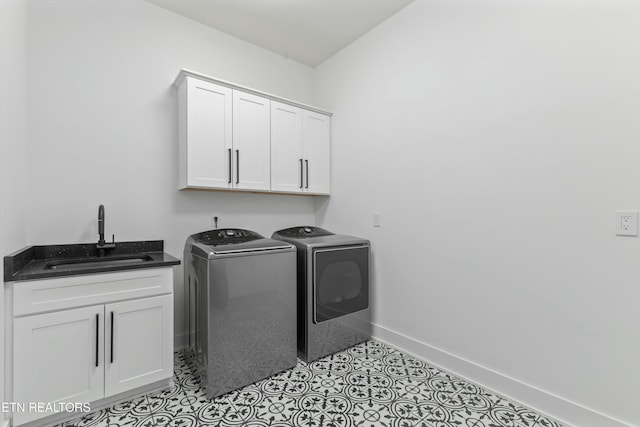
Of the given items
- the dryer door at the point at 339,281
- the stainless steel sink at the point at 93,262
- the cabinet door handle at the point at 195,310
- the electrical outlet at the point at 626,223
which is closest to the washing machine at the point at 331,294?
the dryer door at the point at 339,281

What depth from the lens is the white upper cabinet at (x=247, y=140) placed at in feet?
7.34

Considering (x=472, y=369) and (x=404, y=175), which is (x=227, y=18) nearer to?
(x=404, y=175)

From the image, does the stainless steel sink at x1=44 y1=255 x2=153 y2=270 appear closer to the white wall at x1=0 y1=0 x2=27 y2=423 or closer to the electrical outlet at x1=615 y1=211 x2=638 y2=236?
the white wall at x1=0 y1=0 x2=27 y2=423

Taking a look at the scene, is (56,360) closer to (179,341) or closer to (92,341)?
(92,341)

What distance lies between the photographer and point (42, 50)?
6.42 feet

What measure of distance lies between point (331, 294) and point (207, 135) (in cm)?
158

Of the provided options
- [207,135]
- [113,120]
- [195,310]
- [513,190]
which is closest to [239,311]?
[195,310]

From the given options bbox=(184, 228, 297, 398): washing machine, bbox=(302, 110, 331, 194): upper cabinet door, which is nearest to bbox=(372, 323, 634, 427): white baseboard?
bbox=(184, 228, 297, 398): washing machine

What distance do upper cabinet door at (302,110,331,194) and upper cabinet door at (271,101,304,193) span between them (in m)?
0.06

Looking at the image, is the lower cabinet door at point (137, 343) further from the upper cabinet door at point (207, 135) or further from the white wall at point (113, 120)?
the upper cabinet door at point (207, 135)

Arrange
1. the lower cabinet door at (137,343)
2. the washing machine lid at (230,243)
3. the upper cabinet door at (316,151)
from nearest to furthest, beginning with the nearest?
the lower cabinet door at (137,343) → the washing machine lid at (230,243) → the upper cabinet door at (316,151)

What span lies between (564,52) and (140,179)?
283 cm

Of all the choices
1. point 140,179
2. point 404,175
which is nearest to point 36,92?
point 140,179

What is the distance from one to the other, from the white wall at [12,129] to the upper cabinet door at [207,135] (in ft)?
2.94
